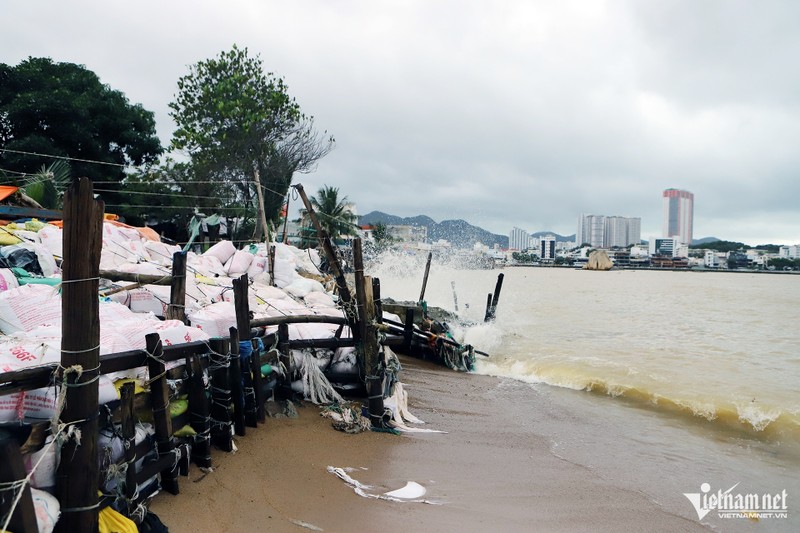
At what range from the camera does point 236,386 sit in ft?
19.9

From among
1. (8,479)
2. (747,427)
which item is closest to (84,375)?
(8,479)

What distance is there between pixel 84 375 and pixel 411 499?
3.48 m

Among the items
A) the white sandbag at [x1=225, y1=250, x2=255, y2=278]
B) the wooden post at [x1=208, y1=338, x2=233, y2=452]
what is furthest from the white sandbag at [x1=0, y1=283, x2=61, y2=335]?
the white sandbag at [x1=225, y1=250, x2=255, y2=278]

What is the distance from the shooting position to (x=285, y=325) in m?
7.84

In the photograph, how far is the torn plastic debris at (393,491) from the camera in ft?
17.7

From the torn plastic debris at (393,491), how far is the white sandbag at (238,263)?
7.67m

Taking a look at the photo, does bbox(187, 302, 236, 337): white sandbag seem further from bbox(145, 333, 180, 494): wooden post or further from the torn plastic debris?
the torn plastic debris

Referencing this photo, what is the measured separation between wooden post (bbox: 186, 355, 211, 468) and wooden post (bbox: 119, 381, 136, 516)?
108 cm

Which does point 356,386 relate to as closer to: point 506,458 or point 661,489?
point 506,458

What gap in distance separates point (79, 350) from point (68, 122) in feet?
80.8

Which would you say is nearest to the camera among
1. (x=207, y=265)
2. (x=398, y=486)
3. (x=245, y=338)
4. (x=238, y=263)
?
(x=398, y=486)

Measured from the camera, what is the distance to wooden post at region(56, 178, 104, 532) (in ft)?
10.6

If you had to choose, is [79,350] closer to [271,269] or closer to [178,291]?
[178,291]

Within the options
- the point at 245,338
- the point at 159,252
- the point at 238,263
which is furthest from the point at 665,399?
the point at 159,252
